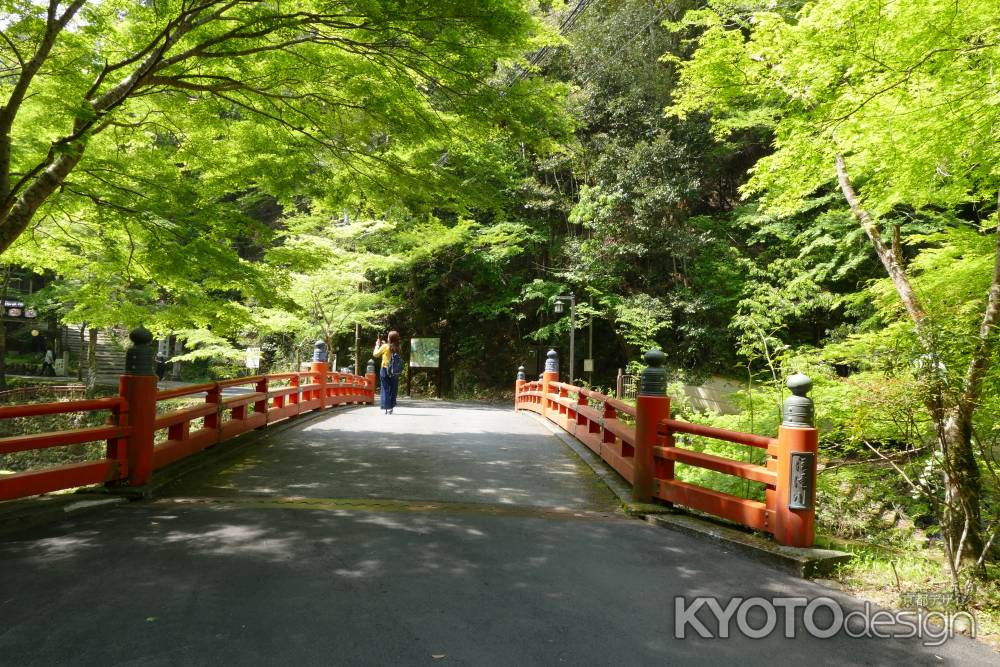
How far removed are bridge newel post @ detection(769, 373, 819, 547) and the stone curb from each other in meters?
0.12

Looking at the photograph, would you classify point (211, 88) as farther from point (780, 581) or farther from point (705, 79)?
point (705, 79)

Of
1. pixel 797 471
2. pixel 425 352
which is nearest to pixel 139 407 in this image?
pixel 797 471

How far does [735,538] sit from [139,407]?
5.32 meters

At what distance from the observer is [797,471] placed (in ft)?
13.8

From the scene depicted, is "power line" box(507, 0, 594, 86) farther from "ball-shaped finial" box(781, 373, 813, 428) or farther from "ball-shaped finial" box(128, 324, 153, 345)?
"ball-shaped finial" box(781, 373, 813, 428)

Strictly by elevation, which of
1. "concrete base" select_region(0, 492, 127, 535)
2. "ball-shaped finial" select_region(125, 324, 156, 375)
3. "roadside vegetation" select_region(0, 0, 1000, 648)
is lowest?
"concrete base" select_region(0, 492, 127, 535)

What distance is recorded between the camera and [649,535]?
484 centimetres

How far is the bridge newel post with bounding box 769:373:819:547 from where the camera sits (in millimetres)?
4207

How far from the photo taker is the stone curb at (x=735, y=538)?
13.3 ft

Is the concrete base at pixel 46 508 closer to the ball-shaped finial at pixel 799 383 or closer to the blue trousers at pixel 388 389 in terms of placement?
the ball-shaped finial at pixel 799 383

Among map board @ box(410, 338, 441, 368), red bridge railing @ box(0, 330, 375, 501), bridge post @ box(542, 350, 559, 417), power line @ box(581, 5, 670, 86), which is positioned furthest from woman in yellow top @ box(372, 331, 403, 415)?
power line @ box(581, 5, 670, 86)

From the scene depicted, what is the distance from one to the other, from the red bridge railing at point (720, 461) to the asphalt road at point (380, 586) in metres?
0.40

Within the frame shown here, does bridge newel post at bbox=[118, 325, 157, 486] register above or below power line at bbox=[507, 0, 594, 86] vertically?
below

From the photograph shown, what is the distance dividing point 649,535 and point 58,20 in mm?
6936
